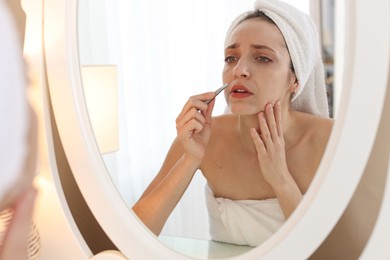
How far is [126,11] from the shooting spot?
62cm

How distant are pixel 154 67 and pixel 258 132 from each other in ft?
0.48

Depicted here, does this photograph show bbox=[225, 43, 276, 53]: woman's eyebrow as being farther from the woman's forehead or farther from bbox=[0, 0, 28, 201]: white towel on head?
bbox=[0, 0, 28, 201]: white towel on head

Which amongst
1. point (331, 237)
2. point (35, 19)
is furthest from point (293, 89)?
point (35, 19)

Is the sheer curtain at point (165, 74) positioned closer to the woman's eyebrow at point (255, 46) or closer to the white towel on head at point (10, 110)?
the woman's eyebrow at point (255, 46)

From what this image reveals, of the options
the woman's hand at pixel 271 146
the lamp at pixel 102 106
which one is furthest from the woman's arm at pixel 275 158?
the lamp at pixel 102 106

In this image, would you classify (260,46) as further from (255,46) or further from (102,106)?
(102,106)

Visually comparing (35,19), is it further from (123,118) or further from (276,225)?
(276,225)

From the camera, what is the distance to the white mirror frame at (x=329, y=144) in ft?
1.56

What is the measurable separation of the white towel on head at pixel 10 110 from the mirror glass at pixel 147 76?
0.37 meters

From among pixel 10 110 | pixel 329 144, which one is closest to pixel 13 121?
pixel 10 110

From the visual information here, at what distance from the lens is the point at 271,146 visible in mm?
549

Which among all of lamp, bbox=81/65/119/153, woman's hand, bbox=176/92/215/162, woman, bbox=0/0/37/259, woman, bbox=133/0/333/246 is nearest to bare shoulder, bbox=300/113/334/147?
woman, bbox=133/0/333/246

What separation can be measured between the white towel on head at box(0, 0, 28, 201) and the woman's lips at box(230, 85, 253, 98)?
1.23 feet

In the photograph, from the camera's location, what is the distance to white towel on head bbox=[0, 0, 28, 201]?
19cm
